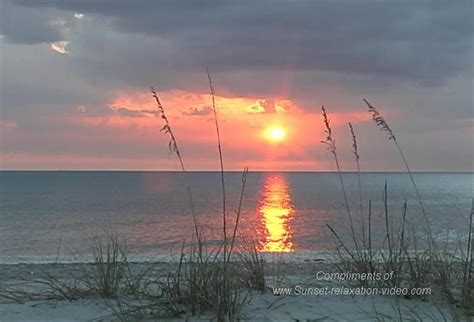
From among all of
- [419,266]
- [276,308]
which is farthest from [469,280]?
[276,308]

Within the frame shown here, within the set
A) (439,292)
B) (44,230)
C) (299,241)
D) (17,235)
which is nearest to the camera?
(439,292)

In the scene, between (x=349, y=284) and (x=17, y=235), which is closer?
(x=349, y=284)

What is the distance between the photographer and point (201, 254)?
202 inches

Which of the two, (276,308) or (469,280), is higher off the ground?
(469,280)

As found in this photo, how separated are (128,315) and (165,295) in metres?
0.40

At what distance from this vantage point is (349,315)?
5250 mm

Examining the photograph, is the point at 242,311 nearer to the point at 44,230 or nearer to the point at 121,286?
the point at 121,286

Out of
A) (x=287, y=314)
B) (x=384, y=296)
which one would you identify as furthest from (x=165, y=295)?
(x=384, y=296)

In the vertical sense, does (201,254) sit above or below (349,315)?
above

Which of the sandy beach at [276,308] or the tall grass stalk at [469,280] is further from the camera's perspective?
the tall grass stalk at [469,280]

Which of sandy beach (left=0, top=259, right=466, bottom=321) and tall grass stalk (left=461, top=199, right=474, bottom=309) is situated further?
tall grass stalk (left=461, top=199, right=474, bottom=309)

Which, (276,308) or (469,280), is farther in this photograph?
(469,280)

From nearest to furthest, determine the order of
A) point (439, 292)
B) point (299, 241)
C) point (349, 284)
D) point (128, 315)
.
Answer: point (128, 315), point (439, 292), point (349, 284), point (299, 241)

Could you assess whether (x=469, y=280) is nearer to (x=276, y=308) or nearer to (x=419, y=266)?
(x=419, y=266)
